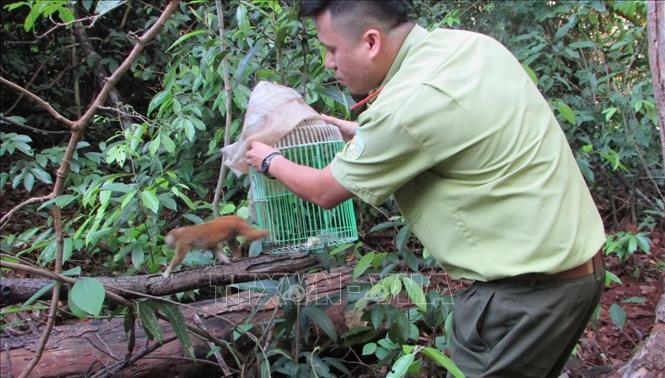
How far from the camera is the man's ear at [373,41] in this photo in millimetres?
1941

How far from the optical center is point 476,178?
1827 mm

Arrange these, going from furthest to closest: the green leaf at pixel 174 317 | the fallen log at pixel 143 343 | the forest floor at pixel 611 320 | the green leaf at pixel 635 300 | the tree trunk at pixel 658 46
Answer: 1. the green leaf at pixel 635 300
2. the forest floor at pixel 611 320
3. the fallen log at pixel 143 343
4. the tree trunk at pixel 658 46
5. the green leaf at pixel 174 317

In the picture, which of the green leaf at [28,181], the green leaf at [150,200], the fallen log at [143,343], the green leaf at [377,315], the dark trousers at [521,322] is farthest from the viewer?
the green leaf at [28,181]

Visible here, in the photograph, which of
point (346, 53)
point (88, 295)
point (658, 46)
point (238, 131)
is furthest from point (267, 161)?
point (238, 131)

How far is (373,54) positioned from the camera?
6.47 feet

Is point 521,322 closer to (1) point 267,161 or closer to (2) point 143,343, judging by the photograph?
(1) point 267,161

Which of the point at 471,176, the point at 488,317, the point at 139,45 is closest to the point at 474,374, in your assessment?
the point at 488,317

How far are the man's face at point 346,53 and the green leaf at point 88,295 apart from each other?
0.97m

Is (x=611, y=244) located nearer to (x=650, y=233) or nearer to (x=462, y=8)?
(x=650, y=233)

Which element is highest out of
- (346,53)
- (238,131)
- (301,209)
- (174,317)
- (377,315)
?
(346,53)

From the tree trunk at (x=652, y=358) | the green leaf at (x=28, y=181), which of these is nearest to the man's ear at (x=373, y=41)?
the tree trunk at (x=652, y=358)

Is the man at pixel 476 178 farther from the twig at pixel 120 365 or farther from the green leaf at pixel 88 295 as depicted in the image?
the twig at pixel 120 365

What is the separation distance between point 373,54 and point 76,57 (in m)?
5.70

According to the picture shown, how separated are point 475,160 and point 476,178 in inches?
2.2
